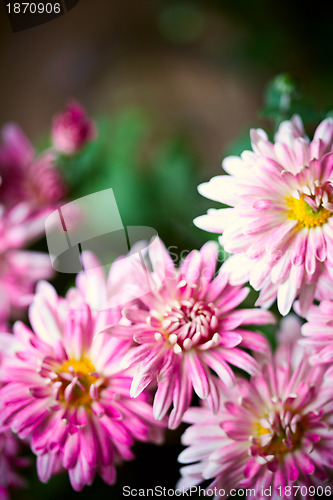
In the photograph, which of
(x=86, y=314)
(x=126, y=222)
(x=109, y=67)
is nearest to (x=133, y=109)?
(x=109, y=67)

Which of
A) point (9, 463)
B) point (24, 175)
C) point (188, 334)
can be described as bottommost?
point (9, 463)

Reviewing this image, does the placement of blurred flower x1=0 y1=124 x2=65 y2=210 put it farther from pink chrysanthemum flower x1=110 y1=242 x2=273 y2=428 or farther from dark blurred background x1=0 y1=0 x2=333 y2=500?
pink chrysanthemum flower x1=110 y1=242 x2=273 y2=428

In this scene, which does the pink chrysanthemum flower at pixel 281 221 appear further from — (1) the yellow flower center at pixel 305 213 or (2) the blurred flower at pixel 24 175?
(2) the blurred flower at pixel 24 175

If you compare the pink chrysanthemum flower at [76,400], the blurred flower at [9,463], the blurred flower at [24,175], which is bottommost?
the blurred flower at [9,463]

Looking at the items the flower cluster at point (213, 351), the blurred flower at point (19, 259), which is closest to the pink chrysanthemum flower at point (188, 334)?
the flower cluster at point (213, 351)

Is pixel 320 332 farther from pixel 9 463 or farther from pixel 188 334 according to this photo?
pixel 9 463

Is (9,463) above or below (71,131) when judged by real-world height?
below

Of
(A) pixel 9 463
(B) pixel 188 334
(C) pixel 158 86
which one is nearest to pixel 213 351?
(B) pixel 188 334
